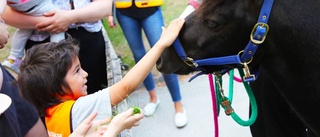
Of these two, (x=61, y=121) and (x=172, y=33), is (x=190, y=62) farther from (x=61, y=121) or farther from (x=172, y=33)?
(x=61, y=121)

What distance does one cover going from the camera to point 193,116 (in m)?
3.54

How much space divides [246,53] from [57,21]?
3.84 feet

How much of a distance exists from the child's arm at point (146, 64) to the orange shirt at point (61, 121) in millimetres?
192

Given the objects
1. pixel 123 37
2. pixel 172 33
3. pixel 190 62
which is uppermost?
pixel 172 33

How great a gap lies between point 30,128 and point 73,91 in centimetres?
25

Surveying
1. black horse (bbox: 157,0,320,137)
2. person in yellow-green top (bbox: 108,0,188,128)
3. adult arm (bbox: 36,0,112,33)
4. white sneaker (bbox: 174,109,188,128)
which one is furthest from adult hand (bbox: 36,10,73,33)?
white sneaker (bbox: 174,109,188,128)

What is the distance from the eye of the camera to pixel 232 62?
1416 millimetres

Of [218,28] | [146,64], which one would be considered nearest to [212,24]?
[218,28]

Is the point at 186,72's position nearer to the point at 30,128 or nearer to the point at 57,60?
the point at 57,60

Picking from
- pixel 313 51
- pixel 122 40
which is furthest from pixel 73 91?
pixel 122 40

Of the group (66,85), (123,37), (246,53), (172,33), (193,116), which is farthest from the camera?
(123,37)

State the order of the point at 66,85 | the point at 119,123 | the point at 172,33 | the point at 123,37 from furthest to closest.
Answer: the point at 123,37, the point at 66,85, the point at 172,33, the point at 119,123

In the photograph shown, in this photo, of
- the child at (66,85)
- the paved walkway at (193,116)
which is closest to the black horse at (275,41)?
the child at (66,85)

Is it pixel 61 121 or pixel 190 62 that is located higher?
pixel 190 62
